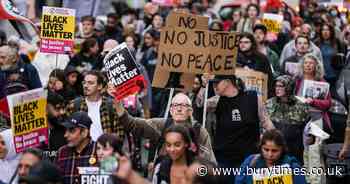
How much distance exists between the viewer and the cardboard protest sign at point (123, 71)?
39.6 ft

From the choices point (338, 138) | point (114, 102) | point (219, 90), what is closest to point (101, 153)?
point (114, 102)

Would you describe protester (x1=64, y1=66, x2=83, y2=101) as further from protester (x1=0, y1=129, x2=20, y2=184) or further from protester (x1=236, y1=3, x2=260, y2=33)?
protester (x1=236, y1=3, x2=260, y2=33)

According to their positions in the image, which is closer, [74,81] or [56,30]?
[56,30]

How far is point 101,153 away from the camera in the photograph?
9617 mm

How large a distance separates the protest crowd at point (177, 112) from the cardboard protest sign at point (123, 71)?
1cm

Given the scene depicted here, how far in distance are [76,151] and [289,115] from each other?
11.4ft

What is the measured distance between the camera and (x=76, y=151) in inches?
407

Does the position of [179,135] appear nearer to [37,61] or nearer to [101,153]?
[101,153]

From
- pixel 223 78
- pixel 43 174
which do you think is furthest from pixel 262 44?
pixel 43 174

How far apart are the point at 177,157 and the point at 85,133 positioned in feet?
3.82

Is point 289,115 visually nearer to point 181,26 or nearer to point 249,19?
point 181,26

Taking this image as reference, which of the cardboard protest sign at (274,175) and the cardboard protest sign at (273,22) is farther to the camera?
the cardboard protest sign at (273,22)

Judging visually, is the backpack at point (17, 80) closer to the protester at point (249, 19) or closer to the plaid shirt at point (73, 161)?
the plaid shirt at point (73, 161)

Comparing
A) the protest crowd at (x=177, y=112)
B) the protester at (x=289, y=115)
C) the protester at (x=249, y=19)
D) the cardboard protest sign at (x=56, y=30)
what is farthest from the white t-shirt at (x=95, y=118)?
the protester at (x=249, y=19)
